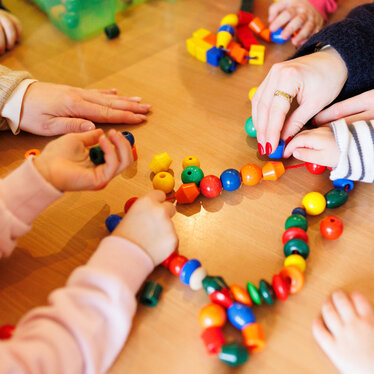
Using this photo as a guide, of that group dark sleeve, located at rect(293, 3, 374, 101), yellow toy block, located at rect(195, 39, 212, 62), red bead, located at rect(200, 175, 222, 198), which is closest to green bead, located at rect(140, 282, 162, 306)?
red bead, located at rect(200, 175, 222, 198)

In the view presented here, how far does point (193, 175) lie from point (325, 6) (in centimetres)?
81

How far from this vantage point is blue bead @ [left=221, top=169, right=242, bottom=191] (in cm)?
78

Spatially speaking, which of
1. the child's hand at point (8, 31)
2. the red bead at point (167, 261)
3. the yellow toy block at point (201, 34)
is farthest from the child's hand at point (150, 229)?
the child's hand at point (8, 31)

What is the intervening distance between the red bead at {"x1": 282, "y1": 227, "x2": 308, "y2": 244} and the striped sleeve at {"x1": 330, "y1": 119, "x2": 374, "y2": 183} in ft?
0.49

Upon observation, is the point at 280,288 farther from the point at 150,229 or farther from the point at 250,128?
the point at 250,128

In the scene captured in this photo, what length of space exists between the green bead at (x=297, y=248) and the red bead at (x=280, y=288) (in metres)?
0.06

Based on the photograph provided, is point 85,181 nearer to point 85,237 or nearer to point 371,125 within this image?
point 85,237

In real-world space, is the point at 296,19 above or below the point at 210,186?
above


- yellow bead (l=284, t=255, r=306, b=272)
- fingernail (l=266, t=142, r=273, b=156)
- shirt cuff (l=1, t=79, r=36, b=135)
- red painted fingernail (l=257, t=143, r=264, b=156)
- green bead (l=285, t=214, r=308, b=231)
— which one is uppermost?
shirt cuff (l=1, t=79, r=36, b=135)

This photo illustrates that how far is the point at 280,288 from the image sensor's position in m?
0.62

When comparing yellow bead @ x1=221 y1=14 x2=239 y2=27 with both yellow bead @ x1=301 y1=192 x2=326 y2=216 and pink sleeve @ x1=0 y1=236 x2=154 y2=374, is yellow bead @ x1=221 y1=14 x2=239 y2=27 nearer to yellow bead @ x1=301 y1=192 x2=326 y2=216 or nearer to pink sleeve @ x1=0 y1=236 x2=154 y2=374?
yellow bead @ x1=301 y1=192 x2=326 y2=216

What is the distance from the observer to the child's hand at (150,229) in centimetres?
65

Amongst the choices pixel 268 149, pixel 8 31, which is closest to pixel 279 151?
pixel 268 149

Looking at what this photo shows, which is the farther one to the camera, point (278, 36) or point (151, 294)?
point (278, 36)
